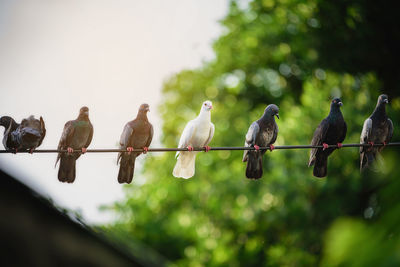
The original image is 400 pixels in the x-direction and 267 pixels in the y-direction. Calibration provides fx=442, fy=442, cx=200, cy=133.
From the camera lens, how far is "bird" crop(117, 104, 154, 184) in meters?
3.56

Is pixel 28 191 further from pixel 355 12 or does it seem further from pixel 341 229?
pixel 355 12

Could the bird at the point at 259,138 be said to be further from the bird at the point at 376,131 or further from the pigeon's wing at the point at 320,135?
the bird at the point at 376,131

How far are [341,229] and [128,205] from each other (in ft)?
51.4

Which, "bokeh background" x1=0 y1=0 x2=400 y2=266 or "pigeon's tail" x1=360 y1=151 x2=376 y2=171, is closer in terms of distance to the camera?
"pigeon's tail" x1=360 y1=151 x2=376 y2=171

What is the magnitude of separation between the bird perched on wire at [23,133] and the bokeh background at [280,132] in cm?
567

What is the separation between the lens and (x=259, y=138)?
4223mm

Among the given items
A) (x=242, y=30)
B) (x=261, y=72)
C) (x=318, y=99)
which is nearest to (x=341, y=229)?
(x=318, y=99)

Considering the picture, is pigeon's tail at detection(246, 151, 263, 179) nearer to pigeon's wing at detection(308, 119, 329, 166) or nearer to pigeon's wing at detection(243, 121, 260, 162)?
pigeon's wing at detection(243, 121, 260, 162)

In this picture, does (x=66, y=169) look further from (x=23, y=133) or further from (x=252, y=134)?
(x=252, y=134)

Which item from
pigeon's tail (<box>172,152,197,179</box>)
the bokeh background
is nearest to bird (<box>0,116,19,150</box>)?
pigeon's tail (<box>172,152,197,179</box>)

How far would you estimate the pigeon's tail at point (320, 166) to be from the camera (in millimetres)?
4039

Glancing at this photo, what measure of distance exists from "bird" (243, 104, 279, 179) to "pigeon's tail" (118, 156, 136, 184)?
1.08 meters

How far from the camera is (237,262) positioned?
13078mm

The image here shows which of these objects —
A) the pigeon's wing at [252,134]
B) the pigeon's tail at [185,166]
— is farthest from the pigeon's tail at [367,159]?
the pigeon's tail at [185,166]
